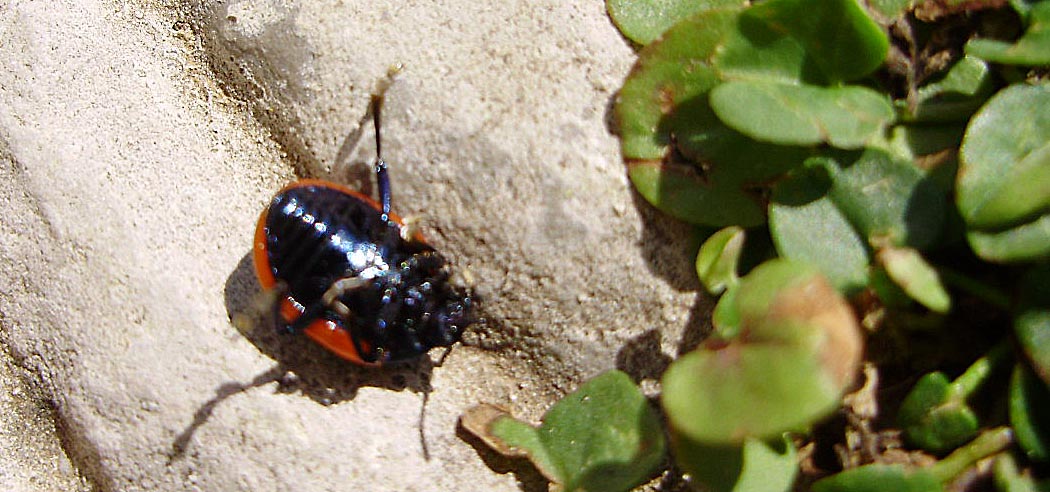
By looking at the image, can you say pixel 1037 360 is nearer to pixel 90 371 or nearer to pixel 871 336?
pixel 871 336

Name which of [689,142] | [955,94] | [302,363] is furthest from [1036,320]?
[302,363]

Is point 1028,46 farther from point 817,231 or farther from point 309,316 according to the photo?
point 309,316

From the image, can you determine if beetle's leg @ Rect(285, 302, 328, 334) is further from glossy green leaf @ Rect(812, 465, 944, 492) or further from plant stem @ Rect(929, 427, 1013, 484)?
plant stem @ Rect(929, 427, 1013, 484)

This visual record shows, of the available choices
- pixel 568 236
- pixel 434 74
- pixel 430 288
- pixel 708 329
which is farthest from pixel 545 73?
pixel 708 329

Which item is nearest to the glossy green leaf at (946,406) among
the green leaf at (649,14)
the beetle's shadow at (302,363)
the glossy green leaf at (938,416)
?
the glossy green leaf at (938,416)

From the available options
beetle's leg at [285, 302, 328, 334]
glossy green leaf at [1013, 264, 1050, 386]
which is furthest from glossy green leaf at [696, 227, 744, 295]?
beetle's leg at [285, 302, 328, 334]

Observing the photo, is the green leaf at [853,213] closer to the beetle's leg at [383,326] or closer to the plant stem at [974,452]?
the plant stem at [974,452]
